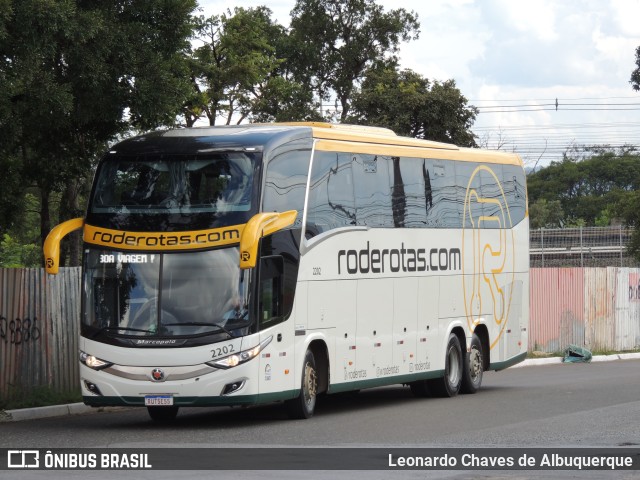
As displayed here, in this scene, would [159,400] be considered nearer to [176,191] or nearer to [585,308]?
[176,191]

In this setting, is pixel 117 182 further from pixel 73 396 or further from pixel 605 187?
pixel 605 187

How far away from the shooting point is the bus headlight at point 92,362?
52.5 feet

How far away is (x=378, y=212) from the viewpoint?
758 inches

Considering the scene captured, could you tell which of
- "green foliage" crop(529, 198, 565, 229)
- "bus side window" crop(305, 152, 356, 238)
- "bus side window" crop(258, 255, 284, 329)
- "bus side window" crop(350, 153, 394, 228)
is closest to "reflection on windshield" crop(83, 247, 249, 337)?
"bus side window" crop(258, 255, 284, 329)

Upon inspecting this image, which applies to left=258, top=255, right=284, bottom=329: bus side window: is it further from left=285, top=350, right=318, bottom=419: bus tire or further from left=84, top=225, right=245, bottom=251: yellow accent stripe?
left=285, top=350, right=318, bottom=419: bus tire

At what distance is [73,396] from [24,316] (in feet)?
4.91

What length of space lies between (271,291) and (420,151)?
18.4ft

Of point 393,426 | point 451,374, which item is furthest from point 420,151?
point 393,426

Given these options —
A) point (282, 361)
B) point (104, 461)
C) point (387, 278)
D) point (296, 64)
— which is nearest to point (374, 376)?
point (387, 278)

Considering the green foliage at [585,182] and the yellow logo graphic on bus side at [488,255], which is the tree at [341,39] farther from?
the green foliage at [585,182]

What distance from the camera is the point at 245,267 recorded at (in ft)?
51.8

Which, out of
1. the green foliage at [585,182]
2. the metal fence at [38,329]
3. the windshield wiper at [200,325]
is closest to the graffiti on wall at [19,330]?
the metal fence at [38,329]

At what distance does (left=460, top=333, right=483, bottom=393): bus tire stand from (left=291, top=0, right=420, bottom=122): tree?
30720mm

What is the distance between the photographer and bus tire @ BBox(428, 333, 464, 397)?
21.7 m
